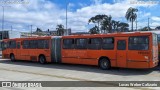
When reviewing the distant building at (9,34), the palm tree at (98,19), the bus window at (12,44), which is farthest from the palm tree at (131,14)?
the bus window at (12,44)

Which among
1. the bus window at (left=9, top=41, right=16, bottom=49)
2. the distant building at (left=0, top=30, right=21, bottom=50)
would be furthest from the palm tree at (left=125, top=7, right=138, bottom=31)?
the bus window at (left=9, top=41, right=16, bottom=49)

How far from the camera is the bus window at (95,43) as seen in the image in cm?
1721

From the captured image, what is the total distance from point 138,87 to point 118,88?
0.85 meters

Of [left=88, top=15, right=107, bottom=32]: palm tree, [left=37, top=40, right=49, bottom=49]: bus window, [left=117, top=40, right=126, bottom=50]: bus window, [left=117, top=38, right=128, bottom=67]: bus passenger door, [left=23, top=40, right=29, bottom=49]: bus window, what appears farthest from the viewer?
[left=88, top=15, right=107, bottom=32]: palm tree

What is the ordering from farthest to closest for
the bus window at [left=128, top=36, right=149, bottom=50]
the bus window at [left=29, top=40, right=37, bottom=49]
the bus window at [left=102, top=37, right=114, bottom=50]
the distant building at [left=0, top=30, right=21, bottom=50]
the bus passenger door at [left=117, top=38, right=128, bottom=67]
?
1. the distant building at [left=0, top=30, right=21, bottom=50]
2. the bus window at [left=29, top=40, right=37, bottom=49]
3. the bus window at [left=102, top=37, right=114, bottom=50]
4. the bus passenger door at [left=117, top=38, right=128, bottom=67]
5. the bus window at [left=128, top=36, right=149, bottom=50]

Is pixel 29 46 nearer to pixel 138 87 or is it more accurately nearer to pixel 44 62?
pixel 44 62

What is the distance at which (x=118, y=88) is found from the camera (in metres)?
10.5

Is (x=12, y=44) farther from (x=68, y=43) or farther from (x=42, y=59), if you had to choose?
(x=68, y=43)

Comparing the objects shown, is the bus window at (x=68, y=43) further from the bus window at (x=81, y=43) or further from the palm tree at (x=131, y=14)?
the palm tree at (x=131, y=14)

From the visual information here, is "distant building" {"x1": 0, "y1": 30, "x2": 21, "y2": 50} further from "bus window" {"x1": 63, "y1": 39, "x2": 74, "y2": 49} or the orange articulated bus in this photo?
"bus window" {"x1": 63, "y1": 39, "x2": 74, "y2": 49}

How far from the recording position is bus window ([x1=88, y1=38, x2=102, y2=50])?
56.5 feet

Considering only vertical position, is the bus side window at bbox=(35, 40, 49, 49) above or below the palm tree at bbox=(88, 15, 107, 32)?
below

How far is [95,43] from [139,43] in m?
3.53

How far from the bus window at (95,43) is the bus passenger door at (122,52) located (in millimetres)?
1639
